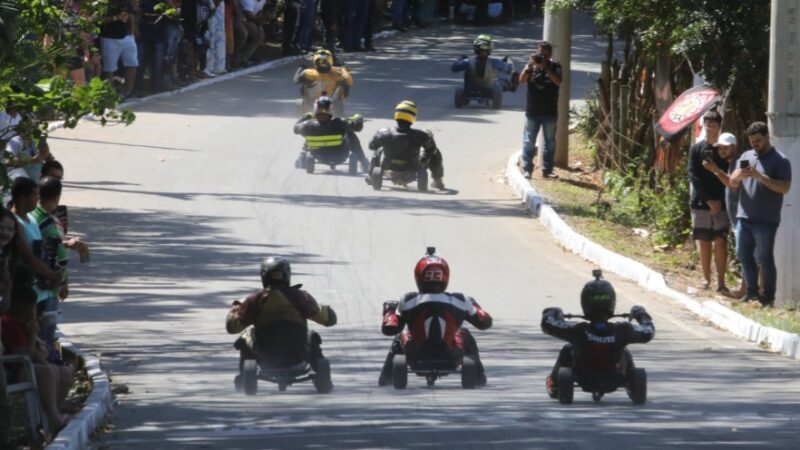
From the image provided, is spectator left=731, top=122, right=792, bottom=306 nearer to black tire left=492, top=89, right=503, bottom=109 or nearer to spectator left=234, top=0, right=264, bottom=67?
black tire left=492, top=89, right=503, bottom=109

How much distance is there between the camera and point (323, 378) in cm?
1180

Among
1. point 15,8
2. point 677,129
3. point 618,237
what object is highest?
point 15,8

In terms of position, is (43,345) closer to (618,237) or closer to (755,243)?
(755,243)

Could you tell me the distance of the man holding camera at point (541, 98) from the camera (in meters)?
24.4

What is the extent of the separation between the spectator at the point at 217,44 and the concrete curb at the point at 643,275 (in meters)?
10.2

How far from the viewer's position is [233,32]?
35.5 metres

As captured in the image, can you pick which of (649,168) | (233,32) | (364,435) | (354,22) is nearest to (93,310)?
(364,435)

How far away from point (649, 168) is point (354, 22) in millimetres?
16110

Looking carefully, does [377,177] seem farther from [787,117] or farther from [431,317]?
[431,317]

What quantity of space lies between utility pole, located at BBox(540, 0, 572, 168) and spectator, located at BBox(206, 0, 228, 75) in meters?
9.20

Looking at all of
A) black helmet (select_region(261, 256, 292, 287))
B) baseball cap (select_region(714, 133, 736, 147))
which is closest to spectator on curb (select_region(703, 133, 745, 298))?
baseball cap (select_region(714, 133, 736, 147))

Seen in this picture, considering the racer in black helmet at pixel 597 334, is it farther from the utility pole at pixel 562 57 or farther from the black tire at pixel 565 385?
the utility pole at pixel 562 57

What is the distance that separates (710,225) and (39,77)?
7.67 meters

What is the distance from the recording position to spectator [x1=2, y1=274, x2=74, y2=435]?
9984 mm
